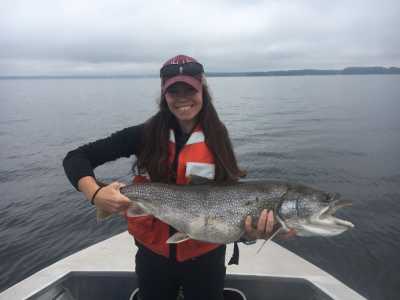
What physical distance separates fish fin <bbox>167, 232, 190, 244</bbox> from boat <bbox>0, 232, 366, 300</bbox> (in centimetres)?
183

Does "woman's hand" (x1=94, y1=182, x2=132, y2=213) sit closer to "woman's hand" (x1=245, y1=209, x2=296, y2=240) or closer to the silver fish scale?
the silver fish scale

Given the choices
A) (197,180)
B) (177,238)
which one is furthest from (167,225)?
(197,180)

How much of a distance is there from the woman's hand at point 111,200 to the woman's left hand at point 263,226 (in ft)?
4.55

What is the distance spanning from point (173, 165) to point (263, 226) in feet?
4.11

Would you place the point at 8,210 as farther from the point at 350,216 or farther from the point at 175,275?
the point at 350,216

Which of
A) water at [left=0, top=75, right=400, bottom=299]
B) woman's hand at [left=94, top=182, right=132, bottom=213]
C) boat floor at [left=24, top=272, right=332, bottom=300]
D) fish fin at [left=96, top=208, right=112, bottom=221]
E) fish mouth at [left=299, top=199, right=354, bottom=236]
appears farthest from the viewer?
Answer: water at [left=0, top=75, right=400, bottom=299]

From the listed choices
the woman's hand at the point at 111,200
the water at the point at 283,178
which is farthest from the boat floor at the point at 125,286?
the water at the point at 283,178

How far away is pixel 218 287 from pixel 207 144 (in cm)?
165

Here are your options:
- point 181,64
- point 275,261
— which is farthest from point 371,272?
point 181,64

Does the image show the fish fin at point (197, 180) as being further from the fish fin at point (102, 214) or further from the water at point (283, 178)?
the water at point (283, 178)

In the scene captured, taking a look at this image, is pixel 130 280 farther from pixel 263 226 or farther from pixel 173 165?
pixel 263 226

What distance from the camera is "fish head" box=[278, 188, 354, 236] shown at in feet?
13.0

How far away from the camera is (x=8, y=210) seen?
13688mm

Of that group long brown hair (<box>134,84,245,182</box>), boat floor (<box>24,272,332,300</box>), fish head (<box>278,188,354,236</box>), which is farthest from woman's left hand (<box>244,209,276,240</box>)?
boat floor (<box>24,272,332,300</box>)
